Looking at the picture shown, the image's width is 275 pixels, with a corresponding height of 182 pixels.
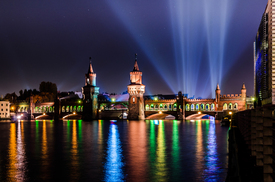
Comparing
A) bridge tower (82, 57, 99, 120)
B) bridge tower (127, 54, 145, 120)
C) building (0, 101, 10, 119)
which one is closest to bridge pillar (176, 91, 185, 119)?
bridge tower (127, 54, 145, 120)

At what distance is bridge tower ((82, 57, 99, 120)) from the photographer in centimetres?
11144

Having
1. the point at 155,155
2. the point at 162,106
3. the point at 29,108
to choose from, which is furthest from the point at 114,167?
the point at 29,108

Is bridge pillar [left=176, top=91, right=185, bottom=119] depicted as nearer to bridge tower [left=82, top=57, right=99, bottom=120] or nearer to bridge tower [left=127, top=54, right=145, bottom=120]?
bridge tower [left=127, top=54, right=145, bottom=120]

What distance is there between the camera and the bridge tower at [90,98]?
111 m

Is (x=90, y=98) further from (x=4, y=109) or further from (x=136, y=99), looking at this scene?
(x=4, y=109)

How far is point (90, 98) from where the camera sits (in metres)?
112

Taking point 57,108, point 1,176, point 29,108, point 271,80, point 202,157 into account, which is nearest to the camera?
point 1,176

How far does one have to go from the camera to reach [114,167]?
17.9m

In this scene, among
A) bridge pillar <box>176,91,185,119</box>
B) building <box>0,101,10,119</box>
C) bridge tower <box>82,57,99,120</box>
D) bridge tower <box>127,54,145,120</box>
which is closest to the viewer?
bridge pillar <box>176,91,185,119</box>

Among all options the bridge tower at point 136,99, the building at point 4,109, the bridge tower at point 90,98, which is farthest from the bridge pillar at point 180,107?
the building at point 4,109

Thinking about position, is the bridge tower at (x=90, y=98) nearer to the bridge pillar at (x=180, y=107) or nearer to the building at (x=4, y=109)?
the bridge pillar at (x=180, y=107)

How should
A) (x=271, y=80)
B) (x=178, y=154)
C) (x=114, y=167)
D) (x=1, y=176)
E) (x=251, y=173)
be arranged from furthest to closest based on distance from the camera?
1. (x=271, y=80)
2. (x=178, y=154)
3. (x=114, y=167)
4. (x=1, y=176)
5. (x=251, y=173)

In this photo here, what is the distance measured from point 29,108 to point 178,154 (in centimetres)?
11433

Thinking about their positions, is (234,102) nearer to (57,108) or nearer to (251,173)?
(57,108)
